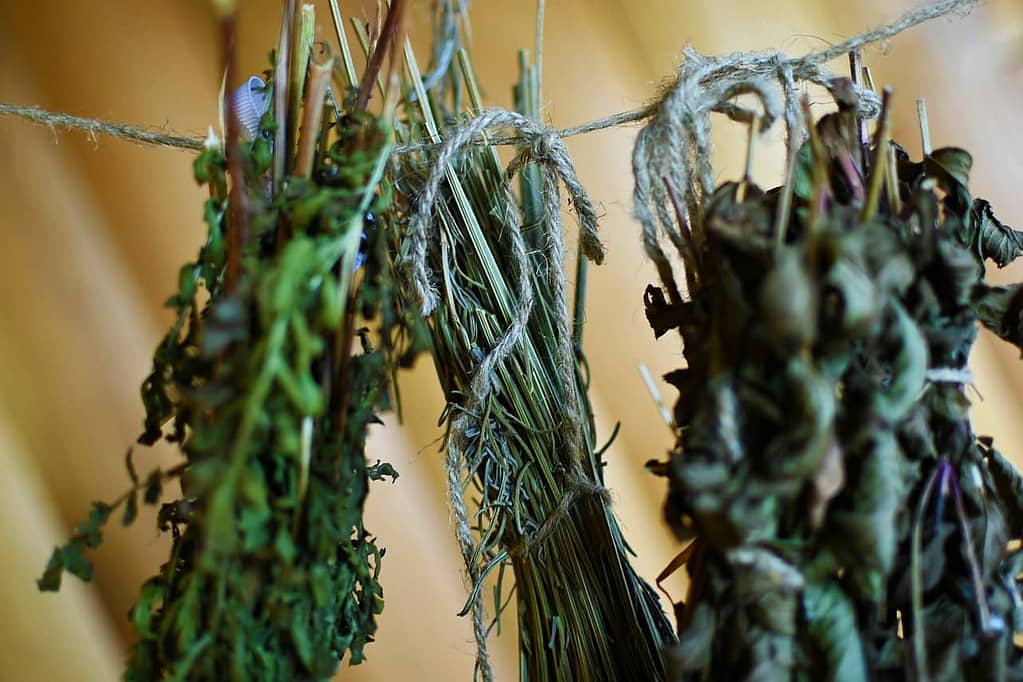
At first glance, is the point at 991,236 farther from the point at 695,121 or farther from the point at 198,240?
the point at 198,240

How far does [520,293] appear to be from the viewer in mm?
536

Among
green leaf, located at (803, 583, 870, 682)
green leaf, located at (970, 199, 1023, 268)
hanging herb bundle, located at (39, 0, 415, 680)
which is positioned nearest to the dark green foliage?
hanging herb bundle, located at (39, 0, 415, 680)

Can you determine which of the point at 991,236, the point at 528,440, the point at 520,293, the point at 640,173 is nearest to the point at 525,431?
the point at 528,440

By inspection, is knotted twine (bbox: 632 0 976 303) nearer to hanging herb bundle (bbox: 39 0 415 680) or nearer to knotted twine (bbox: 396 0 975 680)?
knotted twine (bbox: 396 0 975 680)

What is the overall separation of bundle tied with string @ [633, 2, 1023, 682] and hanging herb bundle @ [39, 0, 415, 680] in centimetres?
18

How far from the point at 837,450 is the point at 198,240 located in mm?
664

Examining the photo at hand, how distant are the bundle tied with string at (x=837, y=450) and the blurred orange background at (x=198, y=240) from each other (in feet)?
1.04

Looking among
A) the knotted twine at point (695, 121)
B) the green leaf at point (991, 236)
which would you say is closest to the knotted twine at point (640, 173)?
the knotted twine at point (695, 121)

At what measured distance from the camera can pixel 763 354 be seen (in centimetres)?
33

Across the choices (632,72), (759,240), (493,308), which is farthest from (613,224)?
(759,240)

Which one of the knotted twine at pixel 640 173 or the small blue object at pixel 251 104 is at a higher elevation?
the small blue object at pixel 251 104

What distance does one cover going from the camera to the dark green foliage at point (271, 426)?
1.06ft

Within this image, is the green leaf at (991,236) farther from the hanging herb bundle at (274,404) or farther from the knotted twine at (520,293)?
the hanging herb bundle at (274,404)

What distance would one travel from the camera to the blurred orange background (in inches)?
25.8
